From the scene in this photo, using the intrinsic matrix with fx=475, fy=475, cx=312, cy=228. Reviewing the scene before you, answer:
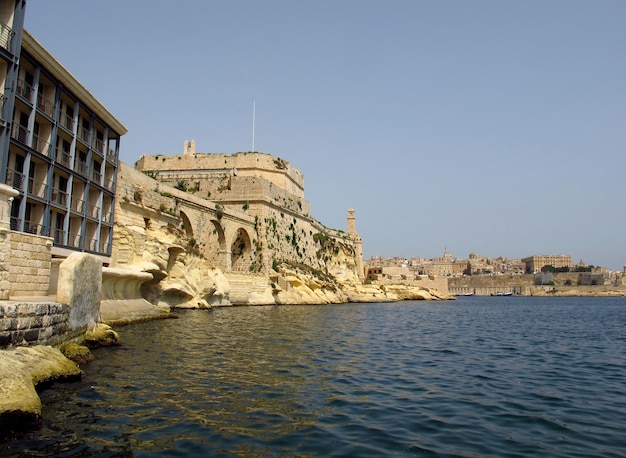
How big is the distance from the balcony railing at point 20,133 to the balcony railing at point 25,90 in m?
1.08

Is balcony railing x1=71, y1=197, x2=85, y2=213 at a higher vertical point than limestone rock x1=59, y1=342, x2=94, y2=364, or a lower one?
higher

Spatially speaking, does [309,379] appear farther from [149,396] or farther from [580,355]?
[580,355]

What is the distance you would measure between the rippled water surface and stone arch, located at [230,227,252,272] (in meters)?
22.8

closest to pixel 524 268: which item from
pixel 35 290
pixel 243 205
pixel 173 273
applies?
pixel 243 205

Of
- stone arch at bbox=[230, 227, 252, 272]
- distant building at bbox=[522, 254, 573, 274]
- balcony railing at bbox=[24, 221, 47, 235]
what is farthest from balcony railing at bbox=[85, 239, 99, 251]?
distant building at bbox=[522, 254, 573, 274]

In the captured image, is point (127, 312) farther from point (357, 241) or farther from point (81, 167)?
point (357, 241)

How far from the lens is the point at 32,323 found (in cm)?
780

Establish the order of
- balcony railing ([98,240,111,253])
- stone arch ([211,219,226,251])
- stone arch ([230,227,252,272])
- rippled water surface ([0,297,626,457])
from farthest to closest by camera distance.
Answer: stone arch ([230,227,252,272]), stone arch ([211,219,226,251]), balcony railing ([98,240,111,253]), rippled water surface ([0,297,626,457])

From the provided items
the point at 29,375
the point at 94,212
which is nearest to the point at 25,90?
the point at 94,212

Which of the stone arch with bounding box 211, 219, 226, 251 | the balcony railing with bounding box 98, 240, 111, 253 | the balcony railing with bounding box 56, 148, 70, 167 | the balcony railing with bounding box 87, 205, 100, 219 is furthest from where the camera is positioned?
the stone arch with bounding box 211, 219, 226, 251

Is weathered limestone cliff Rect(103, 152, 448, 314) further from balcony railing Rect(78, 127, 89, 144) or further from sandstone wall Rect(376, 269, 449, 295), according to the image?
sandstone wall Rect(376, 269, 449, 295)

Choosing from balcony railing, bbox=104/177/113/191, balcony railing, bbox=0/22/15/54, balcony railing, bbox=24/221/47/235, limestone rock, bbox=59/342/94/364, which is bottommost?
limestone rock, bbox=59/342/94/364

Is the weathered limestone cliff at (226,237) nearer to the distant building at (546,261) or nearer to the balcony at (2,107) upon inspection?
the balcony at (2,107)

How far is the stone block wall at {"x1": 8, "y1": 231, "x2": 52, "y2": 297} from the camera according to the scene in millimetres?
9930
